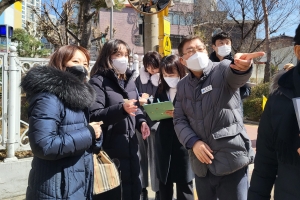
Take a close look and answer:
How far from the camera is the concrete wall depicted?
3758 millimetres

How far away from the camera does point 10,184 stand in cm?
381

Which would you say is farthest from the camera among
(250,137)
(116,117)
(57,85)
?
(250,137)

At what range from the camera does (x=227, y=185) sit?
2.05 metres

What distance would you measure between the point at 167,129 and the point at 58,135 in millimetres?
1381

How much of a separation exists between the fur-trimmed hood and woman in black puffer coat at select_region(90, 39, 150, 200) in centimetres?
50

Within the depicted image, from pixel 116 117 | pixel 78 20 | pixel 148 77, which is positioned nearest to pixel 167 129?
pixel 116 117

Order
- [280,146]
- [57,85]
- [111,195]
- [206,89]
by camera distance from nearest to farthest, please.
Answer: [280,146] → [57,85] → [206,89] → [111,195]

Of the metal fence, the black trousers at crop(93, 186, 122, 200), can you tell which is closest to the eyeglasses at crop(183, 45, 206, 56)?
the black trousers at crop(93, 186, 122, 200)

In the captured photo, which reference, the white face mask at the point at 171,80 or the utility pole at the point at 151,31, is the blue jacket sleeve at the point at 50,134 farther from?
the utility pole at the point at 151,31

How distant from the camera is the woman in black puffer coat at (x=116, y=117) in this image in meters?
2.41

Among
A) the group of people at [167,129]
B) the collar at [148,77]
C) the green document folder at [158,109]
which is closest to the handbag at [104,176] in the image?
the group of people at [167,129]

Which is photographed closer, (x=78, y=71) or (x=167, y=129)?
(x=78, y=71)

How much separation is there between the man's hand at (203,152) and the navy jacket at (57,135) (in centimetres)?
71

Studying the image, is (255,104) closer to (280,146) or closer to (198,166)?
(198,166)
